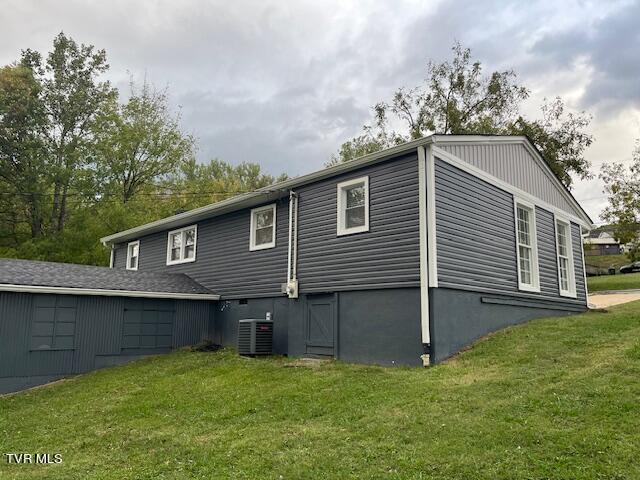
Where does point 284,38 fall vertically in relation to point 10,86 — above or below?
below

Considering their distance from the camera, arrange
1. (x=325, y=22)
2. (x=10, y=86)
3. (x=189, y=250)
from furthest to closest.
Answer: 1. (x=10, y=86)
2. (x=189, y=250)
3. (x=325, y=22)

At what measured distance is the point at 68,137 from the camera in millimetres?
26047

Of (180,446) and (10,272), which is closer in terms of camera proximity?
(180,446)

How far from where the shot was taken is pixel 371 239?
→ 1002cm

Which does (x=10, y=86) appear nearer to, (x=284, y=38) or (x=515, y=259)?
(x=284, y=38)

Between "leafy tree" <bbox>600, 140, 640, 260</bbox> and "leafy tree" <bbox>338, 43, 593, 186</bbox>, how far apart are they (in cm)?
178

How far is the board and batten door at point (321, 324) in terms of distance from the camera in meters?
10.5

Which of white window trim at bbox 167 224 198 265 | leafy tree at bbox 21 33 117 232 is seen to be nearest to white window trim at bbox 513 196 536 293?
white window trim at bbox 167 224 198 265

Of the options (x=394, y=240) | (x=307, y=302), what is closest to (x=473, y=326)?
(x=394, y=240)

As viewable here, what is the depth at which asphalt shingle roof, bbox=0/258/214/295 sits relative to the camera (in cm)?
1133

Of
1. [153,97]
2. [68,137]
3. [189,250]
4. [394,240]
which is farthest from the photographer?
[153,97]

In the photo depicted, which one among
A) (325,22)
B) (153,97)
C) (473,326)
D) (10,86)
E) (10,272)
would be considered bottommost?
(473,326)

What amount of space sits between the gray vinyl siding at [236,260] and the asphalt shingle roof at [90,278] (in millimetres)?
551

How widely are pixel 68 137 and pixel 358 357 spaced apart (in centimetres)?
2270
